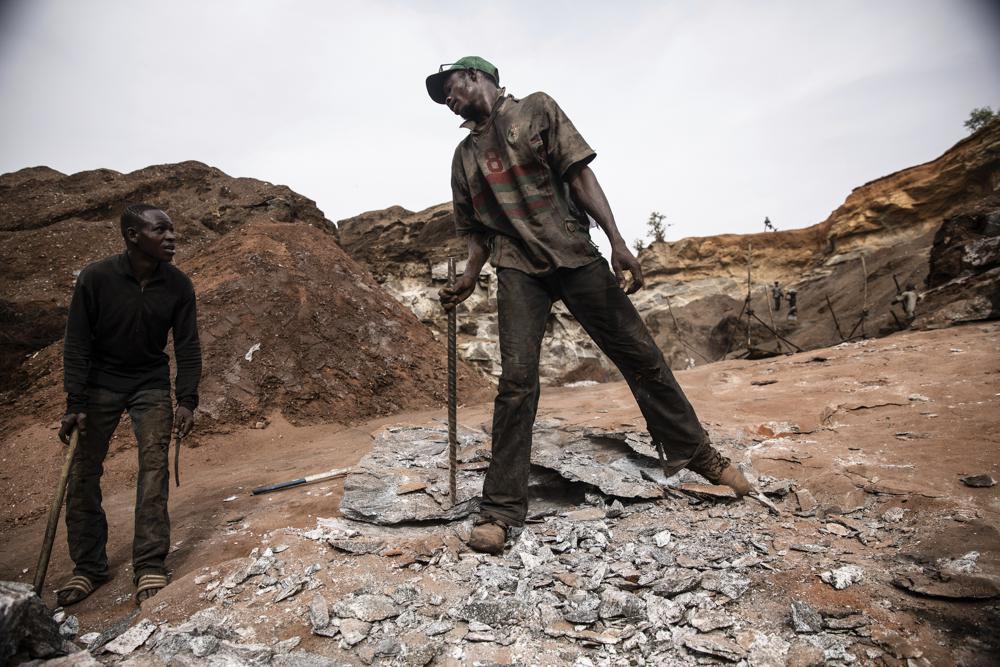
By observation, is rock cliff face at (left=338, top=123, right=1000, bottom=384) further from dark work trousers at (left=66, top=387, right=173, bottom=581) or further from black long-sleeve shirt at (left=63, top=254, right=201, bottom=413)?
dark work trousers at (left=66, top=387, right=173, bottom=581)

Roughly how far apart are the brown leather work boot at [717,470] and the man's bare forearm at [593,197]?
1117 millimetres

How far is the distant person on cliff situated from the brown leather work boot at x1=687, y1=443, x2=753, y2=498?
2.49 meters

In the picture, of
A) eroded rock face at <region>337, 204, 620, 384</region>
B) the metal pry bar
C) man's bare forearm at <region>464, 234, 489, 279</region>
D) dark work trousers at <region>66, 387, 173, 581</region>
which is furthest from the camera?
eroded rock face at <region>337, 204, 620, 384</region>

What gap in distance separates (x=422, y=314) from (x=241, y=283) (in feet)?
13.9

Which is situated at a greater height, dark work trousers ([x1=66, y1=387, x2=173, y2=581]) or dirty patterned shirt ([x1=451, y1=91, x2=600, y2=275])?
dirty patterned shirt ([x1=451, y1=91, x2=600, y2=275])

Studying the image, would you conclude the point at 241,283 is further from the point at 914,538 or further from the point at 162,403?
the point at 914,538

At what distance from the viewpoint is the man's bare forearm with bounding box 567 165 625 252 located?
106 inches

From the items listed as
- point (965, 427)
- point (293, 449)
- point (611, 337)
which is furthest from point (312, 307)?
point (965, 427)

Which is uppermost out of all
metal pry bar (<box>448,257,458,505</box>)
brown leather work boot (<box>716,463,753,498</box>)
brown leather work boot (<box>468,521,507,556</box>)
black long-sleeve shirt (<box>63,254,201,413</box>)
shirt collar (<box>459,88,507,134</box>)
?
shirt collar (<box>459,88,507,134</box>)

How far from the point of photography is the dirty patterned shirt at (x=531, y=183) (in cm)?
264

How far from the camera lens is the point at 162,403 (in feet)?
8.89

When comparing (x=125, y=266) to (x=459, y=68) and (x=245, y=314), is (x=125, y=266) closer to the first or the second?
(x=459, y=68)

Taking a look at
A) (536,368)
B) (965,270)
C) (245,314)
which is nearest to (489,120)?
(536,368)

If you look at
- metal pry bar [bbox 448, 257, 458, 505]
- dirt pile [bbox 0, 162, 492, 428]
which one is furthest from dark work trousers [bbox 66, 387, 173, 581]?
dirt pile [bbox 0, 162, 492, 428]
